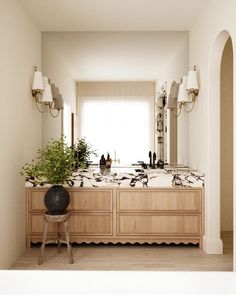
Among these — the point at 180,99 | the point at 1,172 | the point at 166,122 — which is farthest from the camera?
the point at 166,122

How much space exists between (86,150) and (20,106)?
1.46 metres

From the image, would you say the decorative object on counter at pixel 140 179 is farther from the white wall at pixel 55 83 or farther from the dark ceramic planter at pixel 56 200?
the white wall at pixel 55 83

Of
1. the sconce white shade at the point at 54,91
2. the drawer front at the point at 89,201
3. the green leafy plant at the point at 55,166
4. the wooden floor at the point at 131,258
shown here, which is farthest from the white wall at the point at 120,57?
the wooden floor at the point at 131,258

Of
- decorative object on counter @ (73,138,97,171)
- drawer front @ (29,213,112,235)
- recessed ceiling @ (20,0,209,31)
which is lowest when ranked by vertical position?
drawer front @ (29,213,112,235)

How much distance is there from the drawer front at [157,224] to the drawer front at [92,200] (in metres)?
0.21

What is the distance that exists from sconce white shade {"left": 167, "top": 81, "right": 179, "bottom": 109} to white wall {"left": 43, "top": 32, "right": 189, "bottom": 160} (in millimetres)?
144

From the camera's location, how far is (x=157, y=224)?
3.80 m

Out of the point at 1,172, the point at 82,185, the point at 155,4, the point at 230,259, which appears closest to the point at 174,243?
the point at 230,259

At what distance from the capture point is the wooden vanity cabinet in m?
3.78

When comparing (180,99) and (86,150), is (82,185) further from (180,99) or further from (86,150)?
(180,99)

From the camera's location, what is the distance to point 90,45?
4730 millimetres

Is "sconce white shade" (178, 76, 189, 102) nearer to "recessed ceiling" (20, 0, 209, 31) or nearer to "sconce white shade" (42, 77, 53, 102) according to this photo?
"recessed ceiling" (20, 0, 209, 31)

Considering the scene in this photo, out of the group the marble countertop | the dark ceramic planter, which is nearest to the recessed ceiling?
the marble countertop

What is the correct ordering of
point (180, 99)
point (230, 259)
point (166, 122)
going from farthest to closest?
1. point (166, 122)
2. point (180, 99)
3. point (230, 259)
